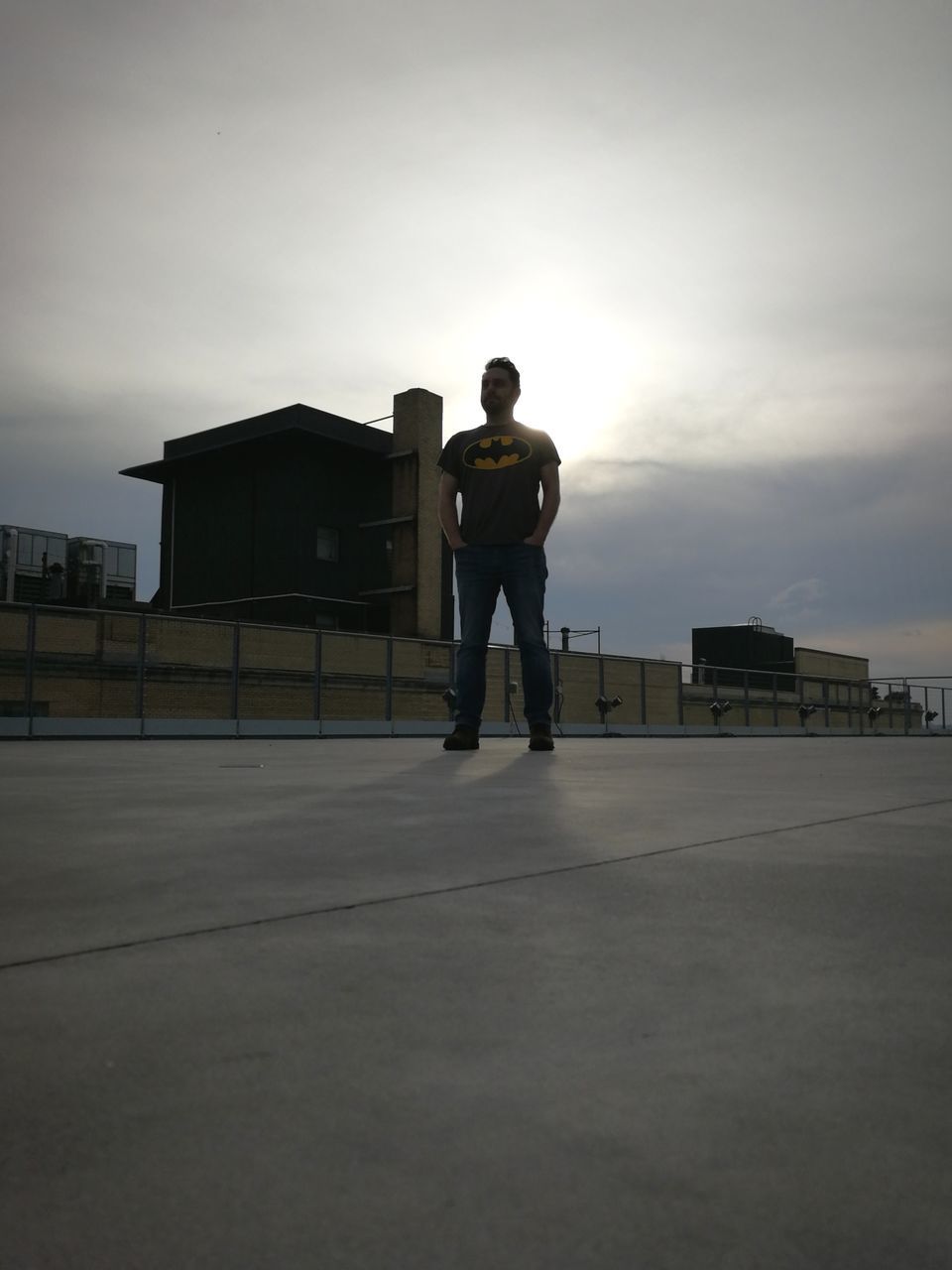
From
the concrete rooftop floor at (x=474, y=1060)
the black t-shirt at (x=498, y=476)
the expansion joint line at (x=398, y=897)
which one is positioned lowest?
the concrete rooftop floor at (x=474, y=1060)

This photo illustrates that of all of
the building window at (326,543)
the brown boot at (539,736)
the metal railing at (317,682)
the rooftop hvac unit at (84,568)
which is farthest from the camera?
the building window at (326,543)

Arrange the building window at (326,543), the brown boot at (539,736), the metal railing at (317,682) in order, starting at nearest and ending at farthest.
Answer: the brown boot at (539,736) → the metal railing at (317,682) → the building window at (326,543)

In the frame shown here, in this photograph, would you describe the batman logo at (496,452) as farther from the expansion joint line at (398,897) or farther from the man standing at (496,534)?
the expansion joint line at (398,897)

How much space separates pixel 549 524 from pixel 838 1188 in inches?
177

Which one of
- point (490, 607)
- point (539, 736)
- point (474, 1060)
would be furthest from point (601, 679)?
point (474, 1060)

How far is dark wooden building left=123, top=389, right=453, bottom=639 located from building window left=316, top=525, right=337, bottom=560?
40 mm

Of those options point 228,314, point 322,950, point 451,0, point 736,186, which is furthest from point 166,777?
point 228,314

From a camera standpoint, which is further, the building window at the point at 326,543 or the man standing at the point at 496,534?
the building window at the point at 326,543

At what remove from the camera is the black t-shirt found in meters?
4.90

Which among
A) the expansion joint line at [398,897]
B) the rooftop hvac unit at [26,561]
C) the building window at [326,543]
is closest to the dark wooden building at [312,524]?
the building window at [326,543]

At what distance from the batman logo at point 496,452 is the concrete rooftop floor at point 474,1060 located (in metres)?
3.64

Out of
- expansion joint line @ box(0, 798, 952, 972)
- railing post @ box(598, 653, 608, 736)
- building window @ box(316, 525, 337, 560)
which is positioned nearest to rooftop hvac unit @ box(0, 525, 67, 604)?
building window @ box(316, 525, 337, 560)

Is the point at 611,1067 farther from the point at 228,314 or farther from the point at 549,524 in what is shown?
the point at 228,314

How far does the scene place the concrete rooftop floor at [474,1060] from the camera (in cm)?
44
